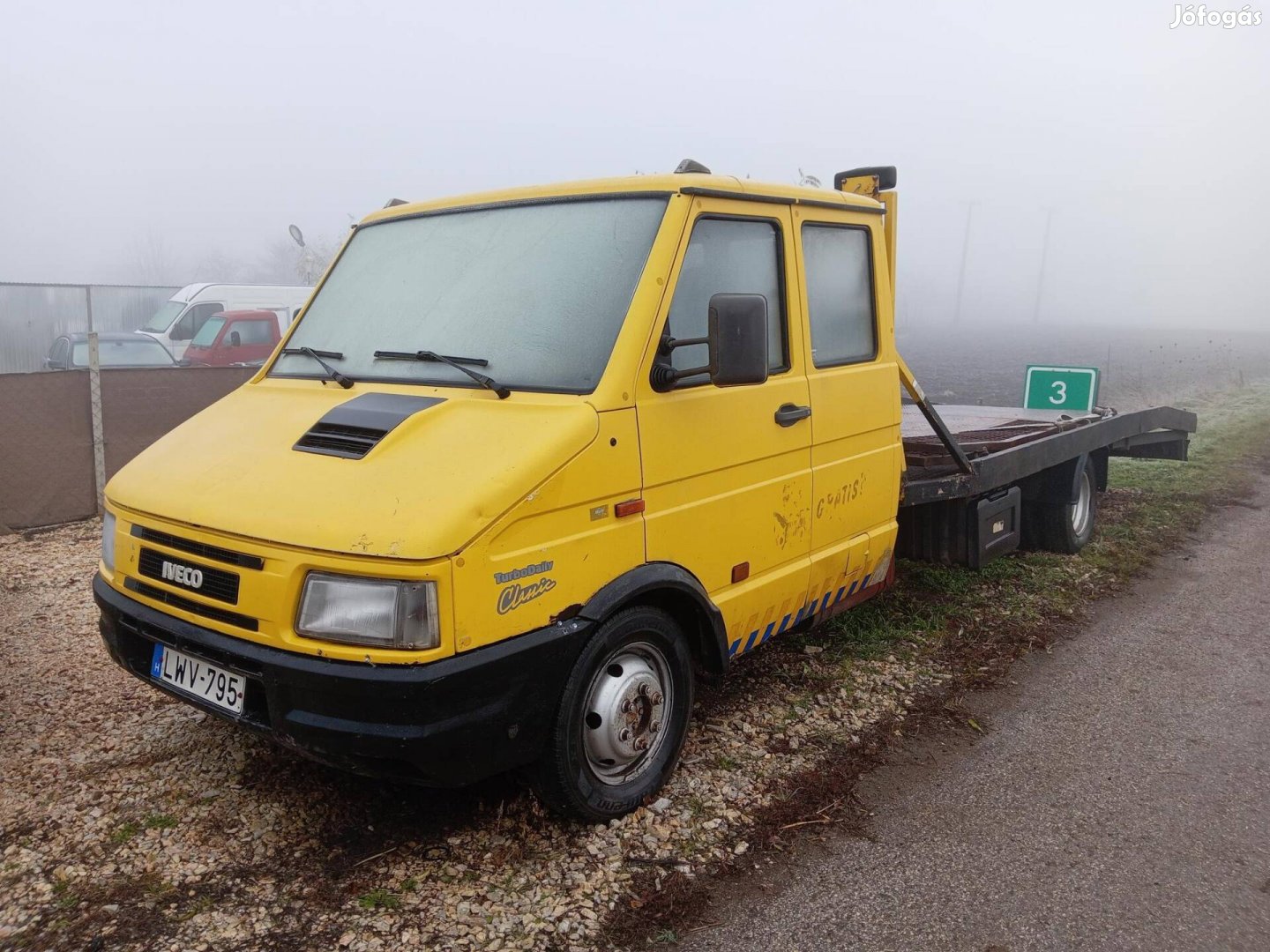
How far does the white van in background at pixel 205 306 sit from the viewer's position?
1666 centimetres

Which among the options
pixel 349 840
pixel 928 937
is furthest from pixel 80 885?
pixel 928 937

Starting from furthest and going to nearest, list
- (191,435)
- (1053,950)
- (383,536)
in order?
(191,435)
(1053,950)
(383,536)

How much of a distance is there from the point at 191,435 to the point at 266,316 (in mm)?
13651

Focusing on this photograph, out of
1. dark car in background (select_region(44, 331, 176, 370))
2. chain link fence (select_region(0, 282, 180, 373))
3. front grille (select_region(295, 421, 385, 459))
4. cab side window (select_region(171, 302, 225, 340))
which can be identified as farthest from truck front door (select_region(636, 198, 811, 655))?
cab side window (select_region(171, 302, 225, 340))

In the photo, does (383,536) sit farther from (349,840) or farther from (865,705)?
(865,705)

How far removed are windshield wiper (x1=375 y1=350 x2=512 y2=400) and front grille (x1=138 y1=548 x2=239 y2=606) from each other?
1055 mm

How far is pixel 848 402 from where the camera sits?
4.66 metres

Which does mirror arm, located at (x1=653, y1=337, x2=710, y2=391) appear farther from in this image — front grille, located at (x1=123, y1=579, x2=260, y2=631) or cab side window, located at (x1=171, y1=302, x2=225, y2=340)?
cab side window, located at (x1=171, y1=302, x2=225, y2=340)

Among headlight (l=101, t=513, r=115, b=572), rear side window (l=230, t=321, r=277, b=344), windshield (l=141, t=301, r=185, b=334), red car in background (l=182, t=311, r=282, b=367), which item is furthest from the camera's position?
windshield (l=141, t=301, r=185, b=334)

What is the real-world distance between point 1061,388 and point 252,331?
1253cm

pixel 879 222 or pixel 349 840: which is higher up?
pixel 879 222

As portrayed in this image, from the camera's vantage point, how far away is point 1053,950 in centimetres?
310

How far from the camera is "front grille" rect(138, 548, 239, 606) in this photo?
3176 mm

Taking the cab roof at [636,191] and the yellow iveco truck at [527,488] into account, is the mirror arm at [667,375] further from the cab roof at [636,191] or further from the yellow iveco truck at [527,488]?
the cab roof at [636,191]
